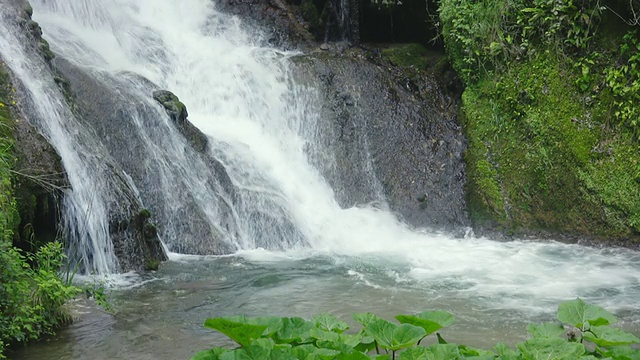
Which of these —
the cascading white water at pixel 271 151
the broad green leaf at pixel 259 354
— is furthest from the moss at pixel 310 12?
the broad green leaf at pixel 259 354

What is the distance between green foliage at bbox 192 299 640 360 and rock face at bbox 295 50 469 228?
8.28 m

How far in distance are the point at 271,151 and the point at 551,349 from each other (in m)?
9.44

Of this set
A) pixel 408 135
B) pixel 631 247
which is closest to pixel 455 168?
pixel 408 135

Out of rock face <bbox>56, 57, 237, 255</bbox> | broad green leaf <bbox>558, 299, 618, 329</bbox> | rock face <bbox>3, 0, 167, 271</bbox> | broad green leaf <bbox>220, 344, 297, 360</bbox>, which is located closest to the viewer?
broad green leaf <bbox>220, 344, 297, 360</bbox>

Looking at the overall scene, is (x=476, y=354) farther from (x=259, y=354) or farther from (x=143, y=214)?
(x=143, y=214)

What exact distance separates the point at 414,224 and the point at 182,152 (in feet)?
12.4

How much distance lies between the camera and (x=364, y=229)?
404 inches

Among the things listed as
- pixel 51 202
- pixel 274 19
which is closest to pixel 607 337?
pixel 51 202

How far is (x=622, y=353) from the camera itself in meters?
2.15

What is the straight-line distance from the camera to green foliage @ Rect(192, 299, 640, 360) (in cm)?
205

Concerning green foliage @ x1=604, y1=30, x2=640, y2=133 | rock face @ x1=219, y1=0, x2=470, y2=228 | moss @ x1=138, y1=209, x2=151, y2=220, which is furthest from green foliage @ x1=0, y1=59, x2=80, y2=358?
green foliage @ x1=604, y1=30, x2=640, y2=133

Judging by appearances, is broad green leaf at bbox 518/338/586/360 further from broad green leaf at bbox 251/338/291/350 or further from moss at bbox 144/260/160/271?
moss at bbox 144/260/160/271

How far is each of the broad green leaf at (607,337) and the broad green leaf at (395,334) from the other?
1.98 ft

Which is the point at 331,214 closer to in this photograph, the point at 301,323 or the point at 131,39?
the point at 131,39
